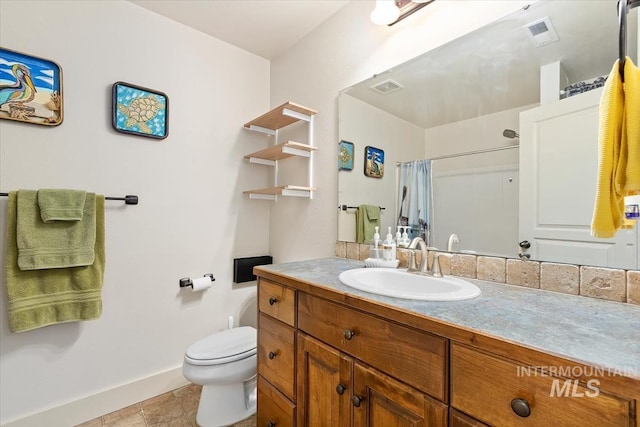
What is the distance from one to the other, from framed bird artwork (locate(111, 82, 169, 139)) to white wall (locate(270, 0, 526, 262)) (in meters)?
0.84

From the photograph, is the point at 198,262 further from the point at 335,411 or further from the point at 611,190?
the point at 611,190

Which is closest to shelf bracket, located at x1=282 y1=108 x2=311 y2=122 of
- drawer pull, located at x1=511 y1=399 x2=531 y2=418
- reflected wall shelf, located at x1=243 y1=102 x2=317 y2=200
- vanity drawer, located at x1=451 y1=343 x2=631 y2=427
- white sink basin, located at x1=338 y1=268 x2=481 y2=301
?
reflected wall shelf, located at x1=243 y1=102 x2=317 y2=200

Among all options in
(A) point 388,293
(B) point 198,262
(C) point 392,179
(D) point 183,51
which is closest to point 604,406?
(A) point 388,293

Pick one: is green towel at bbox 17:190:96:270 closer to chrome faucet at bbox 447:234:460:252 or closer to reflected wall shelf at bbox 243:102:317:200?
reflected wall shelf at bbox 243:102:317:200

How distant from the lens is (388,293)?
90 centimetres

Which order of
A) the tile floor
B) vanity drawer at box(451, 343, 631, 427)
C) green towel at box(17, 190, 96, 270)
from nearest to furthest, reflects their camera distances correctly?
vanity drawer at box(451, 343, 631, 427)
green towel at box(17, 190, 96, 270)
the tile floor

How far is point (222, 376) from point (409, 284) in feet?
3.45

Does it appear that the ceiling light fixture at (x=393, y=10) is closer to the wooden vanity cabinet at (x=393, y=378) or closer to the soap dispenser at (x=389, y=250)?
the soap dispenser at (x=389, y=250)

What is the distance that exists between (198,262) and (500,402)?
185cm

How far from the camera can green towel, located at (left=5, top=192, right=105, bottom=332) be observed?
134 centimetres

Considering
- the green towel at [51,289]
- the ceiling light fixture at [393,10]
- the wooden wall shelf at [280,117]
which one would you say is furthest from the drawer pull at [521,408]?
the green towel at [51,289]

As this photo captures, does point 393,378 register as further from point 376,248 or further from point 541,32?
point 541,32

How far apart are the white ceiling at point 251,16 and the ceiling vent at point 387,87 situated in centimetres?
60

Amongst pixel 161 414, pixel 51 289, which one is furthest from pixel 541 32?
pixel 161 414
